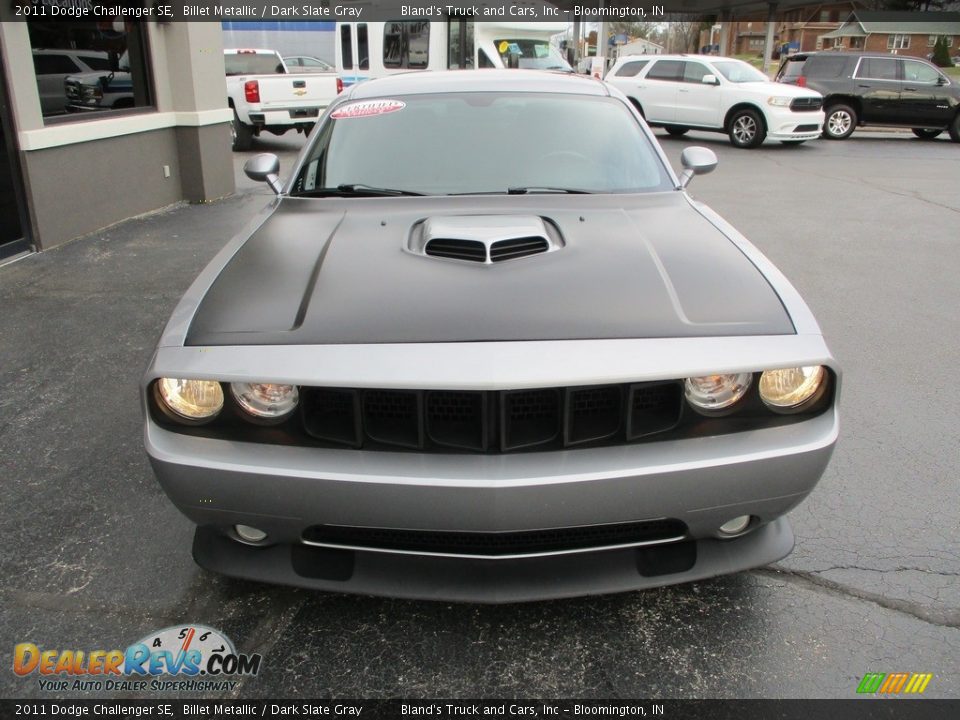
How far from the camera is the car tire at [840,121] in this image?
665 inches

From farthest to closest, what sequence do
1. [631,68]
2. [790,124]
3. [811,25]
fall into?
[811,25] < [631,68] < [790,124]

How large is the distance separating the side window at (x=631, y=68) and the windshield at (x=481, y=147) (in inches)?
579

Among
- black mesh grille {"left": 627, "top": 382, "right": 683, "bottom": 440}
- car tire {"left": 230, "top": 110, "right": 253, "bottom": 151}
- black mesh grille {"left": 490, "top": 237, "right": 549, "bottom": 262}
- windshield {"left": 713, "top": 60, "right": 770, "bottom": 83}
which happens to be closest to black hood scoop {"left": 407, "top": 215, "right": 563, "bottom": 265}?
black mesh grille {"left": 490, "top": 237, "right": 549, "bottom": 262}

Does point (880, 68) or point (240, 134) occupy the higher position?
point (880, 68)

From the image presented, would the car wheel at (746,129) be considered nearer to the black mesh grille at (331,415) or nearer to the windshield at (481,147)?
the windshield at (481,147)

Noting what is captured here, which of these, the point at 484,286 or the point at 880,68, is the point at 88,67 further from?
the point at 880,68

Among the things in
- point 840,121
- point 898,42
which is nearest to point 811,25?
point 898,42

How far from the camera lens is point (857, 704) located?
84.4 inches

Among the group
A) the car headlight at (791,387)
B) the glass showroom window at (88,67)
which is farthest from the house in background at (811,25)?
the car headlight at (791,387)

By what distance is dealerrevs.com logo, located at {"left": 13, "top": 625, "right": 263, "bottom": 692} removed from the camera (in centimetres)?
223

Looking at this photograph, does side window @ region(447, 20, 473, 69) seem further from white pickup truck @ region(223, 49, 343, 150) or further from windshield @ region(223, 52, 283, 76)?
white pickup truck @ region(223, 49, 343, 150)

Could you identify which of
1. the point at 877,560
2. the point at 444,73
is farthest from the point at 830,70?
the point at 877,560

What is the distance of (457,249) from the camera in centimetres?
260

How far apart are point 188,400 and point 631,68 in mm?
17312
